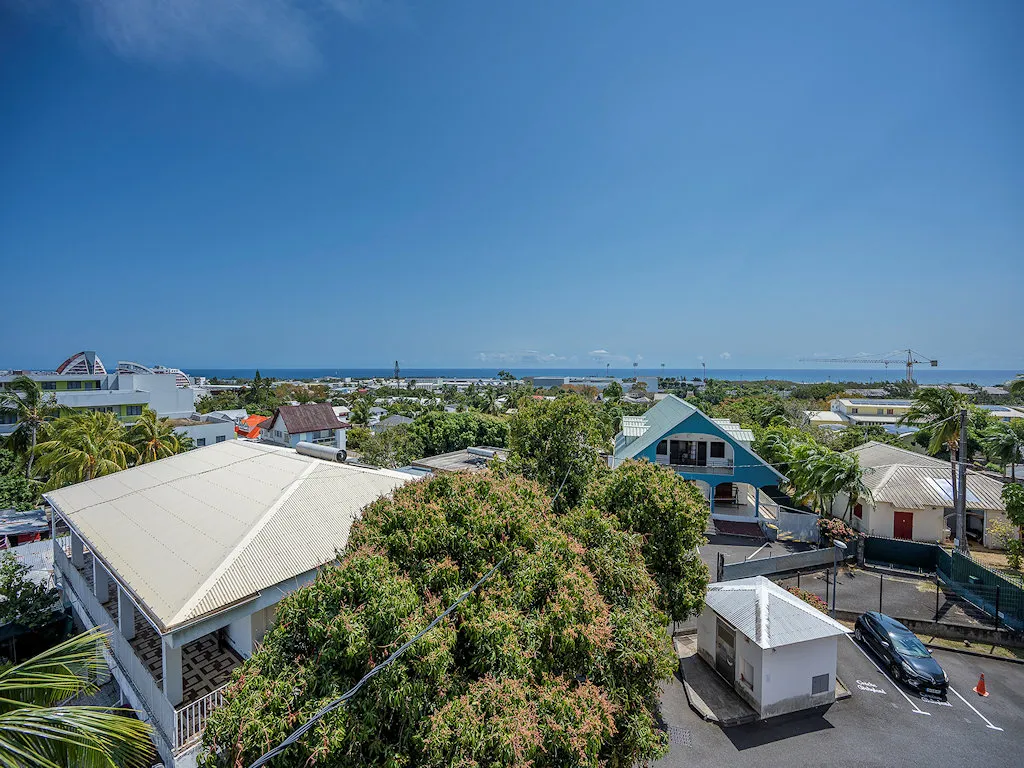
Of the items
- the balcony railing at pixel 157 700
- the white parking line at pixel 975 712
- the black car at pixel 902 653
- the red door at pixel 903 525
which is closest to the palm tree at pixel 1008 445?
the red door at pixel 903 525

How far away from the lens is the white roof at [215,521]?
8867mm

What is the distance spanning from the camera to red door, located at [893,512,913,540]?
856 inches

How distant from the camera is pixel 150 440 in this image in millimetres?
28797

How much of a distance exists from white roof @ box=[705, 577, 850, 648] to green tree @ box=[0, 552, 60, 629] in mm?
20913

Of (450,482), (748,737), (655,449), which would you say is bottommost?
(748,737)

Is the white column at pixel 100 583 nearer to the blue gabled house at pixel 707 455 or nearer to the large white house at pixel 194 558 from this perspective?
the large white house at pixel 194 558

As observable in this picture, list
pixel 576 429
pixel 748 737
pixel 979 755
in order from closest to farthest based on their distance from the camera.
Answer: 1. pixel 979 755
2. pixel 748 737
3. pixel 576 429

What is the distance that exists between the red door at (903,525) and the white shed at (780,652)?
13.9 metres

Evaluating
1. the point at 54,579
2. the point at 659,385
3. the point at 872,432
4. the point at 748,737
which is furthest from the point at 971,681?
the point at 659,385

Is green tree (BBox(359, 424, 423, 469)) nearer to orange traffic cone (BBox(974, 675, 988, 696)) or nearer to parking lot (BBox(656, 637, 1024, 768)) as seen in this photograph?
parking lot (BBox(656, 637, 1024, 768))

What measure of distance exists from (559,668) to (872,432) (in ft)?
177

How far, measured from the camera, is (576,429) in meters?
11.9

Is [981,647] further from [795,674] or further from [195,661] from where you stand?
[195,661]

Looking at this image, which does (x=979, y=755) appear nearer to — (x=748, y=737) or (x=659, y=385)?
(x=748, y=737)
